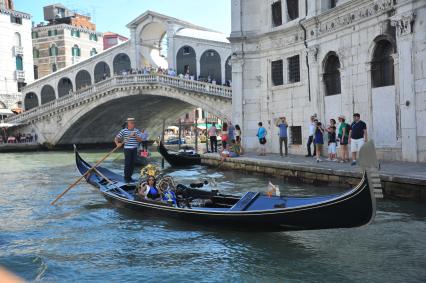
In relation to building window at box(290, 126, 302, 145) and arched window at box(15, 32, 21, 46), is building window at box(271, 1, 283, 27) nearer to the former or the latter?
building window at box(290, 126, 302, 145)

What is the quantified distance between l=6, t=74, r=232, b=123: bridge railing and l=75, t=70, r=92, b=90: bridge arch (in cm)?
330

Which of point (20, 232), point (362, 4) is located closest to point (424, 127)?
point (362, 4)

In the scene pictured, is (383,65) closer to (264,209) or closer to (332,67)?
(332,67)

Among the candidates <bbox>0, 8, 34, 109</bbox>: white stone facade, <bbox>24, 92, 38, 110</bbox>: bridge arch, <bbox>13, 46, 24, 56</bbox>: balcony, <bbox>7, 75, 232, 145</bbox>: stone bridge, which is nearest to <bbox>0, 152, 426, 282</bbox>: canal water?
<bbox>7, 75, 232, 145</bbox>: stone bridge

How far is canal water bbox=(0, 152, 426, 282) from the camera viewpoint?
418 cm

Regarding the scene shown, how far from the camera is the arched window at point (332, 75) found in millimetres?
10742

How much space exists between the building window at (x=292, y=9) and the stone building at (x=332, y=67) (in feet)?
0.08

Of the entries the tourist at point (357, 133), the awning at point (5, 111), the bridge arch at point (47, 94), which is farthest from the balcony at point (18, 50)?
the tourist at point (357, 133)

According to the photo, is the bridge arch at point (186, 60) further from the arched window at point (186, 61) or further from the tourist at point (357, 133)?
the tourist at point (357, 133)

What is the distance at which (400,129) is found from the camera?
28.3 feet

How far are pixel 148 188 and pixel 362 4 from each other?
19.4 feet

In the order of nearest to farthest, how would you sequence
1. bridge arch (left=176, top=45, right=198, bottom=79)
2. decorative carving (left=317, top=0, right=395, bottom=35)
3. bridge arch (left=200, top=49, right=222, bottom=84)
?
decorative carving (left=317, top=0, right=395, bottom=35) < bridge arch (left=200, top=49, right=222, bottom=84) < bridge arch (left=176, top=45, right=198, bottom=79)

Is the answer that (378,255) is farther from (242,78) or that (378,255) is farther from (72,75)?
(72,75)

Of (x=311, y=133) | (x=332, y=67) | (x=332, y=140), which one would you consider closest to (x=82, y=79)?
(x=332, y=67)
